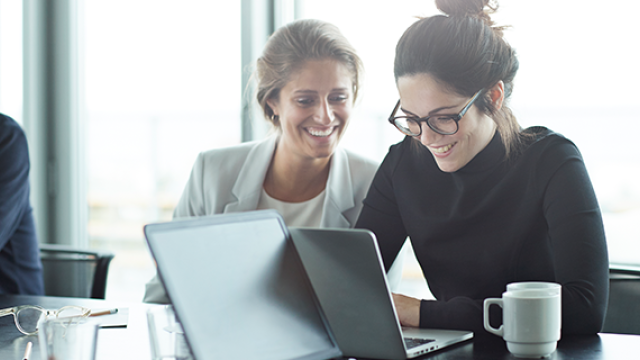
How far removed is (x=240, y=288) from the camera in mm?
788

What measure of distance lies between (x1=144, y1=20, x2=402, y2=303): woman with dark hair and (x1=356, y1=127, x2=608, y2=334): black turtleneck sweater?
0.25 meters

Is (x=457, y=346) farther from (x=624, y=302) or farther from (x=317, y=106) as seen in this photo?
(x=317, y=106)

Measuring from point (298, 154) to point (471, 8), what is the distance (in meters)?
0.74

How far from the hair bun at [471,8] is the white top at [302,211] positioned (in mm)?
712

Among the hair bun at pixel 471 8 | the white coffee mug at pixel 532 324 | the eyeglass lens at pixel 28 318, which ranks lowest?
the eyeglass lens at pixel 28 318

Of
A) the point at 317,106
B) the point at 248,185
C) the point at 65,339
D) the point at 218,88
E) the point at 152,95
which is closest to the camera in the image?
the point at 65,339

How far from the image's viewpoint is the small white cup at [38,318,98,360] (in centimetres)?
77

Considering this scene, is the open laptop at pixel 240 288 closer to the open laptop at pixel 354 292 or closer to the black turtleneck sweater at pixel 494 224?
the open laptop at pixel 354 292

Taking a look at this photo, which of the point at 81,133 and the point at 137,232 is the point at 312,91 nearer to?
the point at 81,133

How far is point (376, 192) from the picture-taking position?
5.17 feet

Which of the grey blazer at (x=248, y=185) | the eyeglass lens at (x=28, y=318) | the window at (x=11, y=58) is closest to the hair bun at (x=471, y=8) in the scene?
the grey blazer at (x=248, y=185)

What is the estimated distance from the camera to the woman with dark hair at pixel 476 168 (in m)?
1.28

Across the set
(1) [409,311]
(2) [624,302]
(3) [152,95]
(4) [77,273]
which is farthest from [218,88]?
(2) [624,302]

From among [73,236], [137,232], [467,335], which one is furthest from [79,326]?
[137,232]
